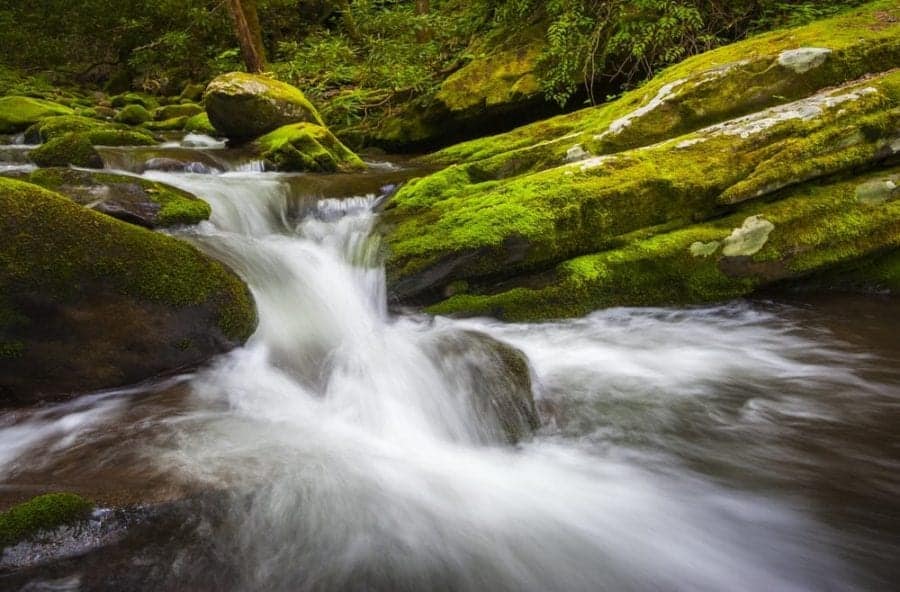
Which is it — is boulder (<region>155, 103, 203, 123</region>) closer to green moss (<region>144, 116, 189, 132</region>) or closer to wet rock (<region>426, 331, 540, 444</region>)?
green moss (<region>144, 116, 189, 132</region>)

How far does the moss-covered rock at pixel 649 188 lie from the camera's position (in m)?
4.59

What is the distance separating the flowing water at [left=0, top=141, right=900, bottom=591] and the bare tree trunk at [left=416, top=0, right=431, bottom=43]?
1148 cm

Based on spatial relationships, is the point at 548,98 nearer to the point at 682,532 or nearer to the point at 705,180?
the point at 705,180

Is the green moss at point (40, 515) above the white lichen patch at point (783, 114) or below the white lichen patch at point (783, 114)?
below

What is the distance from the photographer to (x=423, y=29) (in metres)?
13.4

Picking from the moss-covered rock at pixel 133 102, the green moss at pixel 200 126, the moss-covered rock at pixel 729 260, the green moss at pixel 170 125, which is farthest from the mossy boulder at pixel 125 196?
the moss-covered rock at pixel 133 102

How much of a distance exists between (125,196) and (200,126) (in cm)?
912

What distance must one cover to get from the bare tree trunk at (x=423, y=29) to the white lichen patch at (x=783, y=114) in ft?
33.3

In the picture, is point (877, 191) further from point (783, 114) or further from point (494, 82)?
point (494, 82)

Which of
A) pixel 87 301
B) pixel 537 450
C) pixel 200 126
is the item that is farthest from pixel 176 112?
pixel 537 450

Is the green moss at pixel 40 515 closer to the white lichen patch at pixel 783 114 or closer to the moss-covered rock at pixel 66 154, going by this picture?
the white lichen patch at pixel 783 114

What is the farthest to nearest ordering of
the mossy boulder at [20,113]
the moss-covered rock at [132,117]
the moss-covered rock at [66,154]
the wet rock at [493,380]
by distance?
the moss-covered rock at [132,117] < the mossy boulder at [20,113] < the moss-covered rock at [66,154] < the wet rock at [493,380]

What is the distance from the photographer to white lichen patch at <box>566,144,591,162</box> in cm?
591

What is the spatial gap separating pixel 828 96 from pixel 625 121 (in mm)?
1957
